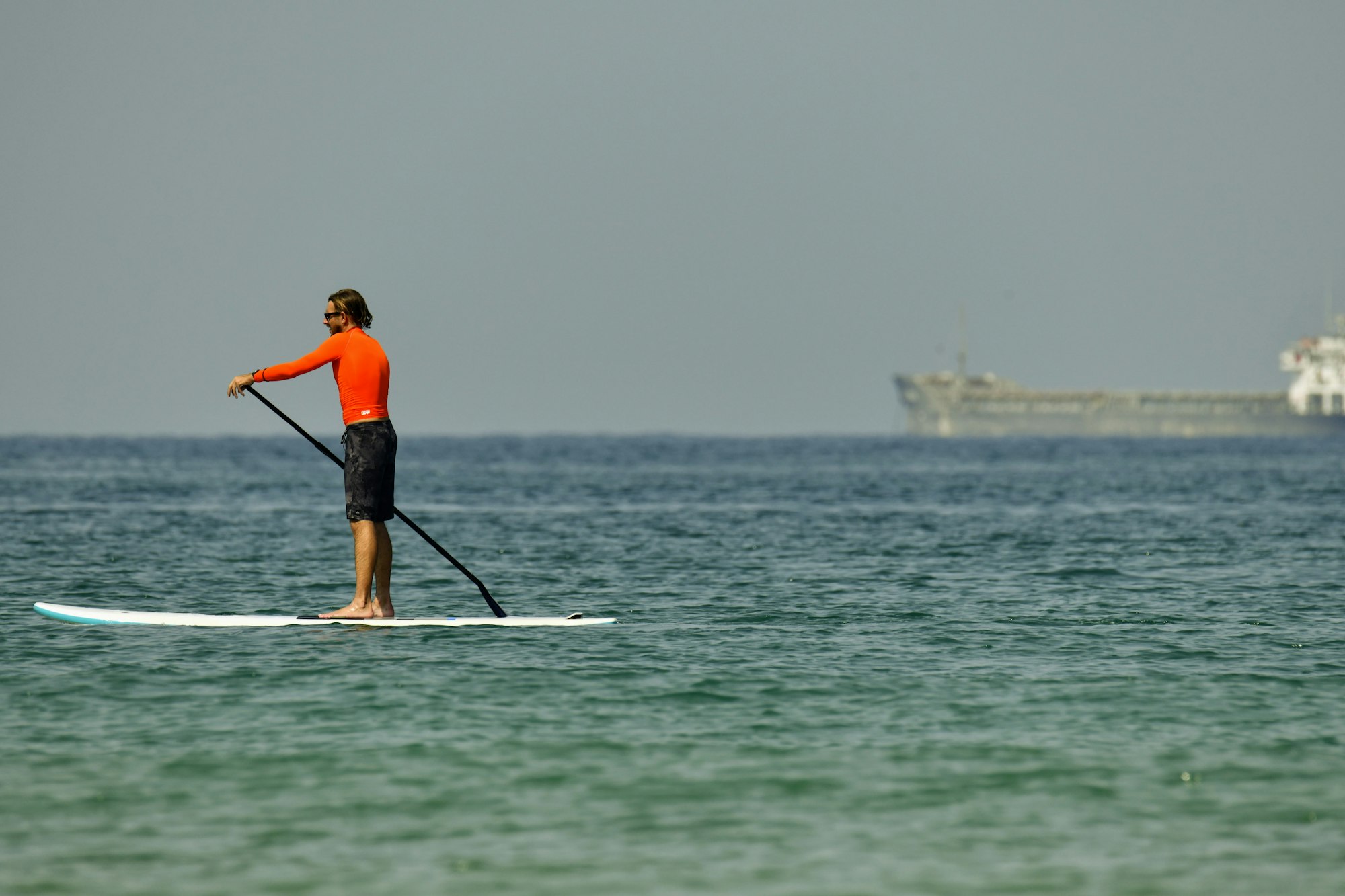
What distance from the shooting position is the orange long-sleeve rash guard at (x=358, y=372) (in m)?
12.8

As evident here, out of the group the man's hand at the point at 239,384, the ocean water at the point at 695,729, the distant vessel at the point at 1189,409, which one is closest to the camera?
the ocean water at the point at 695,729

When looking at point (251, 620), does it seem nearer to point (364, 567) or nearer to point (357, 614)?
point (357, 614)

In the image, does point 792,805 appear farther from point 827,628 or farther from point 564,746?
point 827,628

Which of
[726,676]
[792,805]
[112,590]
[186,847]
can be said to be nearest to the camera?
[186,847]

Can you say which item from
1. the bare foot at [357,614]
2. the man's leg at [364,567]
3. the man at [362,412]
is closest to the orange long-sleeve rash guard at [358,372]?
the man at [362,412]

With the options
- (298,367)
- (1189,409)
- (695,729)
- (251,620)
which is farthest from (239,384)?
(1189,409)

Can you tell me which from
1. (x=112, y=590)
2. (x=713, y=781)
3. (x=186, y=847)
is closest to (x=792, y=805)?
(x=713, y=781)

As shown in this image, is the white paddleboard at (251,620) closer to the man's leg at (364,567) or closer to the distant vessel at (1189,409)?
the man's leg at (364,567)

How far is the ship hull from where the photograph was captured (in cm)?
17512

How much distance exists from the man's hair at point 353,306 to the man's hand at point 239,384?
94cm

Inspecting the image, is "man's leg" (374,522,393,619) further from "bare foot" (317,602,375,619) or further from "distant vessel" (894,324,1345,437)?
"distant vessel" (894,324,1345,437)

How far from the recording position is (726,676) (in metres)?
11.8

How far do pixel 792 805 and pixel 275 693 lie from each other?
4418 mm

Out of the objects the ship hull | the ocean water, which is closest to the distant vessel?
the ship hull
